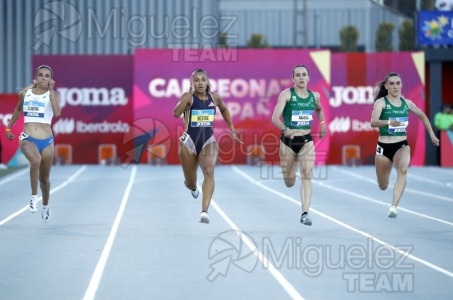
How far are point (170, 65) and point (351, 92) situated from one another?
18.8 feet

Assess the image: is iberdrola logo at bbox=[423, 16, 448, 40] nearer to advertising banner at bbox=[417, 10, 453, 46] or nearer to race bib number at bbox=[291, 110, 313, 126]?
advertising banner at bbox=[417, 10, 453, 46]

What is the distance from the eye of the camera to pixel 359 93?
35.2 m

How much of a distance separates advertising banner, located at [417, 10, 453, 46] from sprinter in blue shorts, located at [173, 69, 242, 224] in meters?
20.8

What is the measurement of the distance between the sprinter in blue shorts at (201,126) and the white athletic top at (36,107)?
1862 millimetres

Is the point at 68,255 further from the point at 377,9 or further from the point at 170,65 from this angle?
the point at 377,9

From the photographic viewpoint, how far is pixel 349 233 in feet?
46.1

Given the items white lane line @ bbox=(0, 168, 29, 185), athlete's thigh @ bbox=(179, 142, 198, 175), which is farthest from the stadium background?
athlete's thigh @ bbox=(179, 142, 198, 175)

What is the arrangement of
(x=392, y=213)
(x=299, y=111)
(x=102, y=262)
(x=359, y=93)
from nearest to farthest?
(x=102, y=262)
(x=299, y=111)
(x=392, y=213)
(x=359, y=93)

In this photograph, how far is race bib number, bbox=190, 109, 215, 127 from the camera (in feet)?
47.7

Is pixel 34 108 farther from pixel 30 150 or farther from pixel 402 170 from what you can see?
pixel 402 170

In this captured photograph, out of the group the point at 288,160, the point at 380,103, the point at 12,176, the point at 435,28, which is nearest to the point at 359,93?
the point at 435,28

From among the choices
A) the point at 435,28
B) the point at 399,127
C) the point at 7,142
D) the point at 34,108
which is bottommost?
the point at 7,142

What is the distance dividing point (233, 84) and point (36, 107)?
2037 centimetres

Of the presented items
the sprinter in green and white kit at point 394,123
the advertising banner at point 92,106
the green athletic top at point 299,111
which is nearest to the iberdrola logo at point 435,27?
the advertising banner at point 92,106
